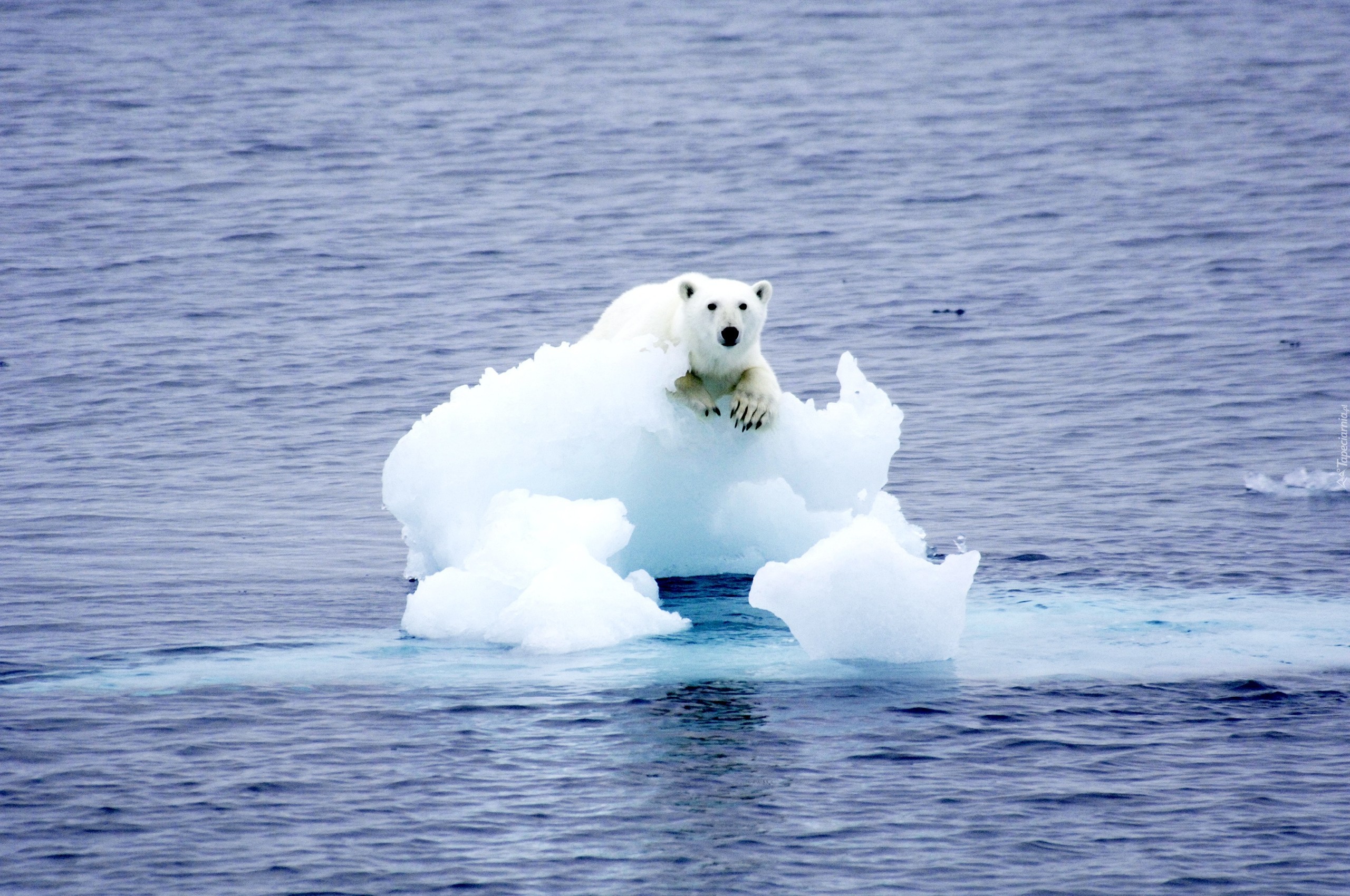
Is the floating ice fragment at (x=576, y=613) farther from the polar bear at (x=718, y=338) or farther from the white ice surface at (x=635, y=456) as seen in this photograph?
the polar bear at (x=718, y=338)

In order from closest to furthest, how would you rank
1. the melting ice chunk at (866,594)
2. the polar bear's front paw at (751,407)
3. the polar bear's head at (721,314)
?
1. the melting ice chunk at (866,594)
2. the polar bear's head at (721,314)
3. the polar bear's front paw at (751,407)

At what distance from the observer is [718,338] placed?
1060 cm

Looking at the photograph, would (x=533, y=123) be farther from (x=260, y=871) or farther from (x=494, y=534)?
(x=260, y=871)

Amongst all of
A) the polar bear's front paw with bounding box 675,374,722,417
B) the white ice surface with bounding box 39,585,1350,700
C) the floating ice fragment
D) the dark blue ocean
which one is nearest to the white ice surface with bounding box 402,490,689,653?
the floating ice fragment

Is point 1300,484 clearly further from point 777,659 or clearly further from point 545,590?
point 545,590

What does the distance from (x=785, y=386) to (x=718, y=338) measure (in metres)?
9.45

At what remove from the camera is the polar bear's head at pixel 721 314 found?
10570 mm

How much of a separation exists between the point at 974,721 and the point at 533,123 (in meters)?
33.0

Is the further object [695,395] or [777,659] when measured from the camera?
[695,395]

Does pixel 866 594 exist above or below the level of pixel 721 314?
below

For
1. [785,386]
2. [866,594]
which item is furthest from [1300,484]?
[866,594]

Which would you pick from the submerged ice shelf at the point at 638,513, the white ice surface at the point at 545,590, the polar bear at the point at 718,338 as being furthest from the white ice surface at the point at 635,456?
the white ice surface at the point at 545,590

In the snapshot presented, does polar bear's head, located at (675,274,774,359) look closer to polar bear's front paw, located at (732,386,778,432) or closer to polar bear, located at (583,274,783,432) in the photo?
polar bear, located at (583,274,783,432)

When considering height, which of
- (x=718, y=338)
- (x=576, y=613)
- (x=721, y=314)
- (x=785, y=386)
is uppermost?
(x=721, y=314)
